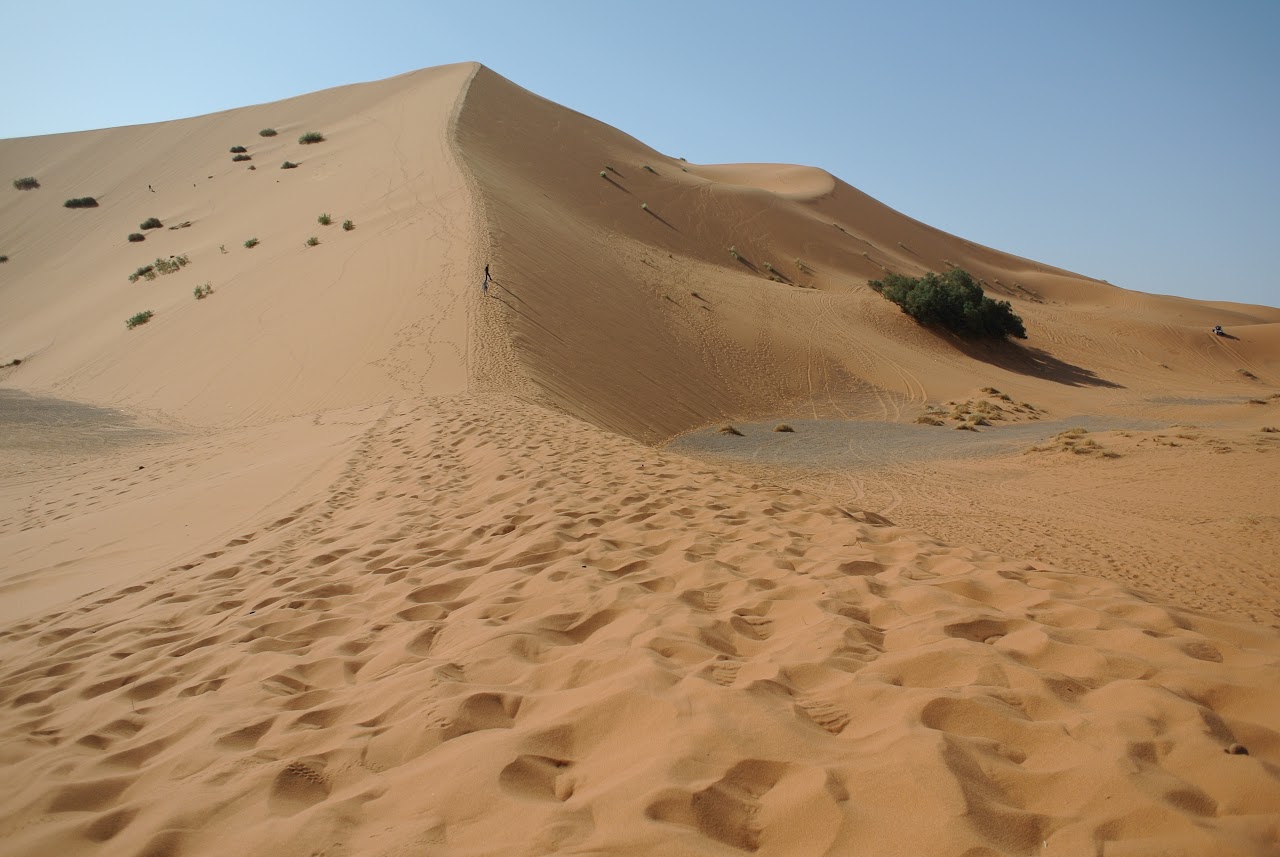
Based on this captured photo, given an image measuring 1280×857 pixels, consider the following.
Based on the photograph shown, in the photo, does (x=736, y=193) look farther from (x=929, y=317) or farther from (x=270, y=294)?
(x=270, y=294)

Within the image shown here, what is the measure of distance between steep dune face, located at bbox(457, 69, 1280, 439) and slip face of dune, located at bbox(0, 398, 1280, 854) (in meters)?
8.63

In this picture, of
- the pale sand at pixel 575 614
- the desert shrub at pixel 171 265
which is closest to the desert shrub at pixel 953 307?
the pale sand at pixel 575 614

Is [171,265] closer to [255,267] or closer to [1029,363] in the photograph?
[255,267]

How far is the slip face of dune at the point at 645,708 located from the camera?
220 cm

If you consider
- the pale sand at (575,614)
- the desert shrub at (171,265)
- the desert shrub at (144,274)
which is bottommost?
the pale sand at (575,614)

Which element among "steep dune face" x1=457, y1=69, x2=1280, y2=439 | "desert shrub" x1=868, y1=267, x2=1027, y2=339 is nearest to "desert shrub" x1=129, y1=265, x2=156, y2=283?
"steep dune face" x1=457, y1=69, x2=1280, y2=439

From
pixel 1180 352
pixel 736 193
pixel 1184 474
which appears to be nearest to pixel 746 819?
pixel 1184 474

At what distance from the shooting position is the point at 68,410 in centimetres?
1580

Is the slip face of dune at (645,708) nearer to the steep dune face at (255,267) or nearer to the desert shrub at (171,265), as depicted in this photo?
the steep dune face at (255,267)

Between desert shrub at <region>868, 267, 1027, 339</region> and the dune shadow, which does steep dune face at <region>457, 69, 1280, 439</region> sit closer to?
the dune shadow

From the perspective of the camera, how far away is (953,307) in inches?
1089

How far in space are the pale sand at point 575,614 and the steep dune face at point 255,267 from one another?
9.8 inches

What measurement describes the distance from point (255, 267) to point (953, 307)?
23.0 metres

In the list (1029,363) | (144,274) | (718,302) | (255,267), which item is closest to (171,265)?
(144,274)
